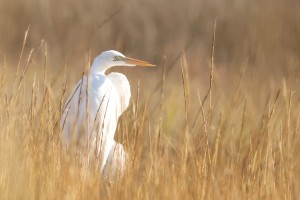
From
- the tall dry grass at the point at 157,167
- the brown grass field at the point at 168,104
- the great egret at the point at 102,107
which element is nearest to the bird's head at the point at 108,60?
the great egret at the point at 102,107

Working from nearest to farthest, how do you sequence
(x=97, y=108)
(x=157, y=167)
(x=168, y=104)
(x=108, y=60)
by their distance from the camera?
(x=157, y=167) < (x=97, y=108) < (x=108, y=60) < (x=168, y=104)

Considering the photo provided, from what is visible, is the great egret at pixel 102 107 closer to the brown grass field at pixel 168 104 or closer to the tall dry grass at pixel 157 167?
the brown grass field at pixel 168 104

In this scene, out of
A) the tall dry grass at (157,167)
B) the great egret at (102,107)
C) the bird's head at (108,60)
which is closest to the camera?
the tall dry grass at (157,167)

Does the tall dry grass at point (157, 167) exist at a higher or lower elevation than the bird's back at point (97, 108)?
lower

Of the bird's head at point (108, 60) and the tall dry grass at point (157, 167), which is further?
the bird's head at point (108, 60)

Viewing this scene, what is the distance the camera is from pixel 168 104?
6.03 metres

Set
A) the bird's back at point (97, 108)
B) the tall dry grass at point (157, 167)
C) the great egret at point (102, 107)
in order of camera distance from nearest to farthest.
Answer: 1. the tall dry grass at point (157, 167)
2. the great egret at point (102, 107)
3. the bird's back at point (97, 108)

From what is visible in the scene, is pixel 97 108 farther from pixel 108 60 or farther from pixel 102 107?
pixel 108 60

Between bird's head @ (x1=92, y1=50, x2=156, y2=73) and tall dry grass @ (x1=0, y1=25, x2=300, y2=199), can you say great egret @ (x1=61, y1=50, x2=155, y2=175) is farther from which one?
tall dry grass @ (x1=0, y1=25, x2=300, y2=199)

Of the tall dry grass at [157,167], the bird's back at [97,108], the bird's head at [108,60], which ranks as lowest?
the tall dry grass at [157,167]

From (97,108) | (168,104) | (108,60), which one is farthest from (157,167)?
(168,104)

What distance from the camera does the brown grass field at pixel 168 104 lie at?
3.16 m

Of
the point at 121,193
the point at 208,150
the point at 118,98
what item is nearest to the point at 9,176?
the point at 121,193

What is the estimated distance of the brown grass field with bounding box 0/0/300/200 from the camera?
3158 millimetres
